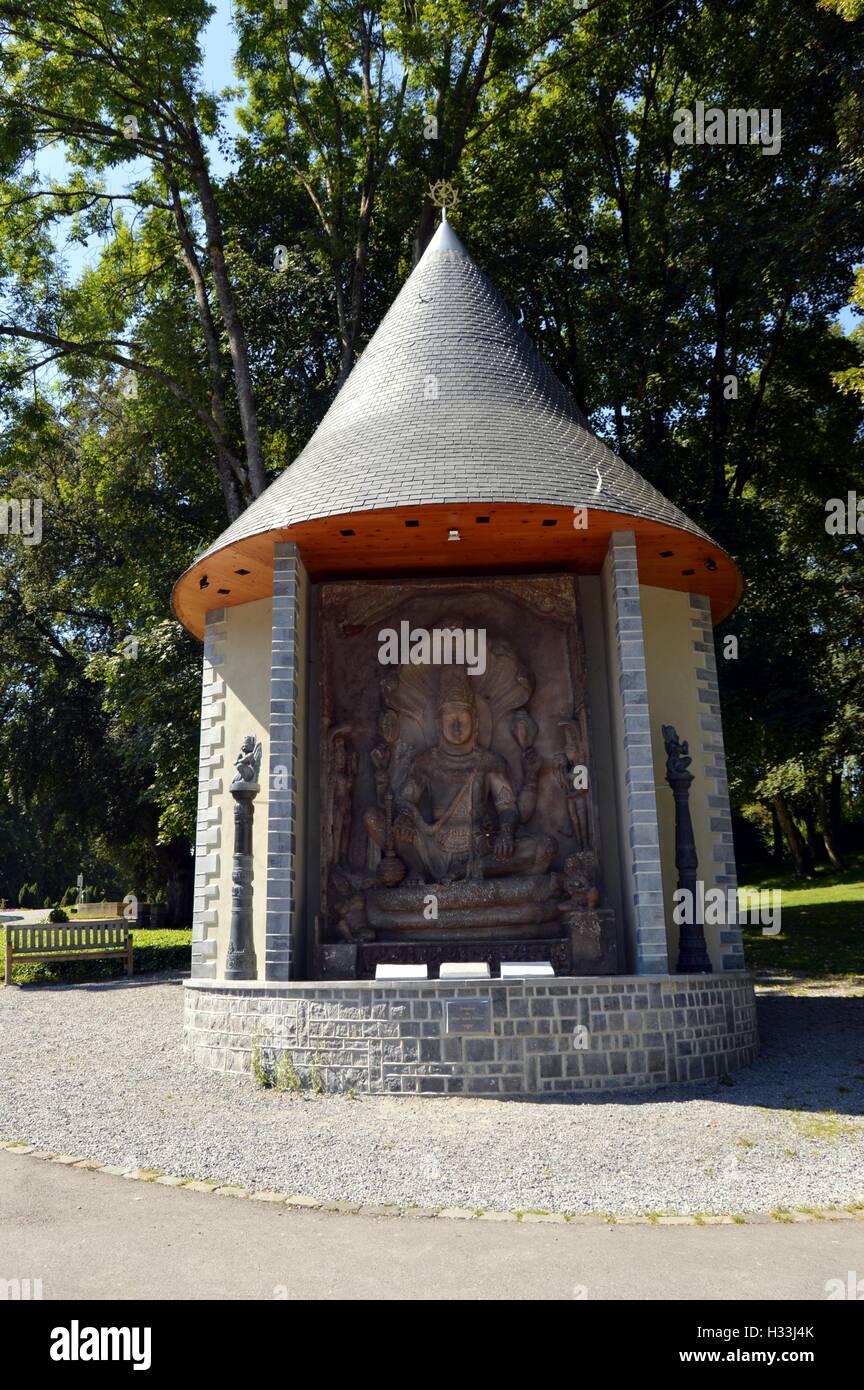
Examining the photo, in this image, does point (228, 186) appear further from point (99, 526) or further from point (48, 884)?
point (48, 884)

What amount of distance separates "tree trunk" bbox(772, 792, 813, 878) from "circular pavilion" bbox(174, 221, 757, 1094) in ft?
A: 65.0

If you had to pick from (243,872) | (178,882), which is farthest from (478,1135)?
(178,882)

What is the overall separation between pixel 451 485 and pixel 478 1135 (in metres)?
5.82

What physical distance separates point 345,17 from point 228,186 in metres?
4.23

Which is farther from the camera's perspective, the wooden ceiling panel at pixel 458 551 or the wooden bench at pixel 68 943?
the wooden bench at pixel 68 943

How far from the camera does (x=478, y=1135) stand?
697 centimetres

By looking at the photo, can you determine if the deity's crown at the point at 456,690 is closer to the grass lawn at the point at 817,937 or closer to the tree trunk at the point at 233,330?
the tree trunk at the point at 233,330

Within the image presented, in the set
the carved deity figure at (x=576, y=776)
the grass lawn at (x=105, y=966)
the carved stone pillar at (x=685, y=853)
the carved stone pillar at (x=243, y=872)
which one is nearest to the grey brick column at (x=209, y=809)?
the carved stone pillar at (x=243, y=872)

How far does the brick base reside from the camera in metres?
8.27

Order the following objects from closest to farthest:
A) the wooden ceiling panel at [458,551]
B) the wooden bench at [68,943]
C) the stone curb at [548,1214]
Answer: the stone curb at [548,1214] < the wooden ceiling panel at [458,551] < the wooden bench at [68,943]

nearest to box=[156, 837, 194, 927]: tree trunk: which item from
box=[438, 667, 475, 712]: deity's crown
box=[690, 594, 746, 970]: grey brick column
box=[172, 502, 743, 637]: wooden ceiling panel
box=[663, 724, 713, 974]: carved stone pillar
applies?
box=[172, 502, 743, 637]: wooden ceiling panel

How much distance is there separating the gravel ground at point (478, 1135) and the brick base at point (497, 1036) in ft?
0.72

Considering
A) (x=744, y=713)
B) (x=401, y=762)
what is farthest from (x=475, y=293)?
(x=744, y=713)

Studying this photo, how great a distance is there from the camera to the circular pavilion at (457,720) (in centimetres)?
966
